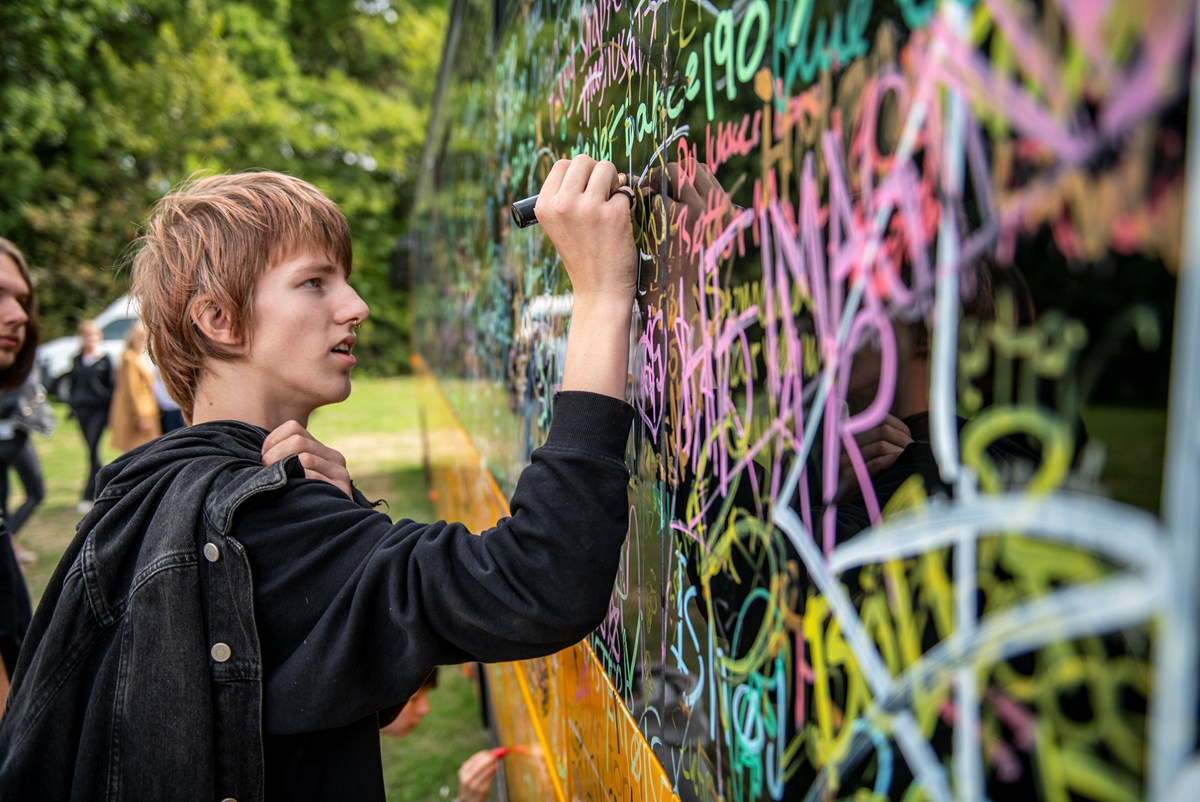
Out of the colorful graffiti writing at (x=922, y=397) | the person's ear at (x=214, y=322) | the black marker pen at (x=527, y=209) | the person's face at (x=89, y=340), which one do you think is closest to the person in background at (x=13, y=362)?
the person's ear at (x=214, y=322)

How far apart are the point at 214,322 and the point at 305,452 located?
258 millimetres

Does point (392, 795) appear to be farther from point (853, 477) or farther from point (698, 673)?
point (853, 477)

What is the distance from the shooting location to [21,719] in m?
1.37

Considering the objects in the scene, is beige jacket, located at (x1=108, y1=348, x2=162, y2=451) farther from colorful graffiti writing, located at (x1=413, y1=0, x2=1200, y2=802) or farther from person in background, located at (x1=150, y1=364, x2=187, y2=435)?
colorful graffiti writing, located at (x1=413, y1=0, x2=1200, y2=802)

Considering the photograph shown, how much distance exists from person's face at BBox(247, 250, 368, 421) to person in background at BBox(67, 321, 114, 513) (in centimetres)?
838

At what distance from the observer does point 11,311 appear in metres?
2.73

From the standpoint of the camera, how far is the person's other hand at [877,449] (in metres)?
0.66

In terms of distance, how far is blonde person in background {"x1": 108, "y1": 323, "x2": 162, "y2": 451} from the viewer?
7.94 metres

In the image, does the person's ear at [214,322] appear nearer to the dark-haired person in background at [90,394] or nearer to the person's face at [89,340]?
the dark-haired person in background at [90,394]

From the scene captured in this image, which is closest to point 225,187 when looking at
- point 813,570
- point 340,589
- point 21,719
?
point 340,589

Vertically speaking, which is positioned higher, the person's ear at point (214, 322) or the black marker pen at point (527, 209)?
the black marker pen at point (527, 209)

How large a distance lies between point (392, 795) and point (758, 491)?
3640 millimetres

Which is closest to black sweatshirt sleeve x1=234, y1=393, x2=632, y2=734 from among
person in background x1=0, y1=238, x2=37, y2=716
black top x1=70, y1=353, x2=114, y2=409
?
person in background x1=0, y1=238, x2=37, y2=716

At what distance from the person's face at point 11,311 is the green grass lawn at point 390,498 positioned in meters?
2.32
